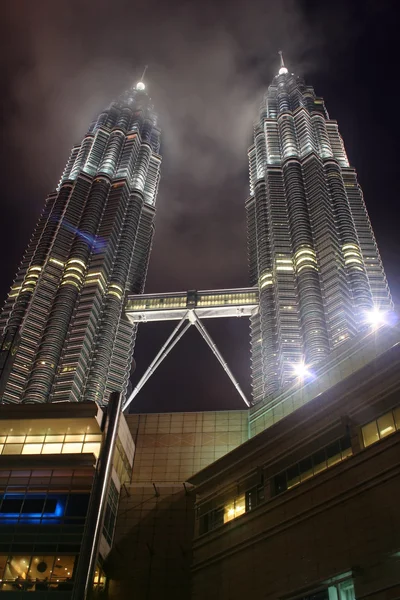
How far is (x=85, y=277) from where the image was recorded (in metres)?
103

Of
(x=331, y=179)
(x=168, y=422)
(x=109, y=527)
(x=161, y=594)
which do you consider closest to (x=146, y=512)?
(x=109, y=527)

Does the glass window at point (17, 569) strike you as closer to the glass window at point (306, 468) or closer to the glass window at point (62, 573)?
the glass window at point (62, 573)

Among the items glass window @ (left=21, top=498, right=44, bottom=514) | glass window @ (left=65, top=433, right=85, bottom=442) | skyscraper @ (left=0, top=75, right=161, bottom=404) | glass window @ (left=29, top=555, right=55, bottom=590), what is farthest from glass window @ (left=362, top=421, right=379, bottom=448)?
skyscraper @ (left=0, top=75, right=161, bottom=404)

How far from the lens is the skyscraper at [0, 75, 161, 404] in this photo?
292ft

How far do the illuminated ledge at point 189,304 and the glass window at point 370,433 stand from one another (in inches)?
→ 2545

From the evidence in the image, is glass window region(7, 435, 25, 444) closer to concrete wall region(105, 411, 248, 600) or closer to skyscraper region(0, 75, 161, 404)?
concrete wall region(105, 411, 248, 600)

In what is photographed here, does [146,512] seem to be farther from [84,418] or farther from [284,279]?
[284,279]

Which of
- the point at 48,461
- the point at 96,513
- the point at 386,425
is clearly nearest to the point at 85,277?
the point at 48,461

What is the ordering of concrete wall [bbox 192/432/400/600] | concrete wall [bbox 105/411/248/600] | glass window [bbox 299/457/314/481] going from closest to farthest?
1. concrete wall [bbox 192/432/400/600]
2. glass window [bbox 299/457/314/481]
3. concrete wall [bbox 105/411/248/600]

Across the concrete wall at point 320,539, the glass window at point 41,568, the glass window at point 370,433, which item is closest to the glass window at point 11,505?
the glass window at point 41,568

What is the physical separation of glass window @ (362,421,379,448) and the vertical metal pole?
67.3ft

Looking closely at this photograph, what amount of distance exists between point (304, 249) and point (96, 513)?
62717 millimetres

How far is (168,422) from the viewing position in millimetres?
60312

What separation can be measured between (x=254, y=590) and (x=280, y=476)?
25.3 ft
